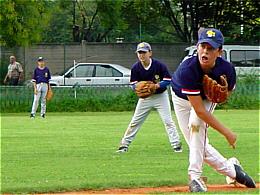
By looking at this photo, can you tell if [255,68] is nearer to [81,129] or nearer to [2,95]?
[2,95]

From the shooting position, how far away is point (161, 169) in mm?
11859

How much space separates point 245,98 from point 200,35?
2297 cm

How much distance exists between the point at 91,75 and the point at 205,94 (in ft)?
92.1

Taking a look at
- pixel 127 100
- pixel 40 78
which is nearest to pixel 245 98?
pixel 127 100

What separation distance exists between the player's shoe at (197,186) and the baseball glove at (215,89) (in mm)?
952

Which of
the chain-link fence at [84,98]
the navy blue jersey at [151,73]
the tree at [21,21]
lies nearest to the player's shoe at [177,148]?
the navy blue jersey at [151,73]

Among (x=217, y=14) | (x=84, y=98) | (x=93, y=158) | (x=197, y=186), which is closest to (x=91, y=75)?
(x=84, y=98)

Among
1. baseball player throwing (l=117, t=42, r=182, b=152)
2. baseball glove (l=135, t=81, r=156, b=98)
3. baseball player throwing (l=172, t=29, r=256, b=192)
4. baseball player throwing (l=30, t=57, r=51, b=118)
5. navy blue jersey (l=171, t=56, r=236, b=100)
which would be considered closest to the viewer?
baseball player throwing (l=172, t=29, r=256, b=192)

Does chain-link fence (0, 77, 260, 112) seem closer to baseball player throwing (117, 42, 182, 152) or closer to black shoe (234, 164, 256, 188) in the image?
baseball player throwing (117, 42, 182, 152)

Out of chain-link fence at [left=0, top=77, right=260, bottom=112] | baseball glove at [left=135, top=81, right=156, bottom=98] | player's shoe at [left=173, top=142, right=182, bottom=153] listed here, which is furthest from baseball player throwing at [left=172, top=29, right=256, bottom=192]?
chain-link fence at [left=0, top=77, right=260, bottom=112]

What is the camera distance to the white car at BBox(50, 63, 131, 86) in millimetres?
36844

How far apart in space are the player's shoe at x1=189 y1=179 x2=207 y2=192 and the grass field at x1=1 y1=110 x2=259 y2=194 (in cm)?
60

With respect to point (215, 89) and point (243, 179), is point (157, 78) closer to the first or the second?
point (243, 179)

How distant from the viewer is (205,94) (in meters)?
9.31
